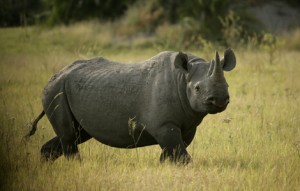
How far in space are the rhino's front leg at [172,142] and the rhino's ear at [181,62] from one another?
59cm

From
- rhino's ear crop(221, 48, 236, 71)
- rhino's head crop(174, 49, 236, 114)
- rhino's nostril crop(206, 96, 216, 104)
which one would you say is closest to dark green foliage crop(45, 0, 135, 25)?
rhino's ear crop(221, 48, 236, 71)

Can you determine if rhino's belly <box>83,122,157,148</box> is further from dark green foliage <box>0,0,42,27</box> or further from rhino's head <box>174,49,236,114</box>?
dark green foliage <box>0,0,42,27</box>

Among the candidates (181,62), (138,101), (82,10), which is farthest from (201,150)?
(82,10)

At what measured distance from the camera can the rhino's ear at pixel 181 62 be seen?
6383 mm

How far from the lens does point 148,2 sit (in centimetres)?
2178

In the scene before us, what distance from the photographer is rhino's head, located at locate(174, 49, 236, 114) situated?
607cm

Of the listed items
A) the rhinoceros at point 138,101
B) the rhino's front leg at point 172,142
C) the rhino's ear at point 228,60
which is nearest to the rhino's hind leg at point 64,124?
the rhinoceros at point 138,101

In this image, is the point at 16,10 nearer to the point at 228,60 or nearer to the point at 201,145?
the point at 201,145

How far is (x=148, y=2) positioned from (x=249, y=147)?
1477 cm

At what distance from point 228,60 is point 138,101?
1031mm

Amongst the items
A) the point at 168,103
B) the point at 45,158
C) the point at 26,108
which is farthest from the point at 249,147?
the point at 26,108

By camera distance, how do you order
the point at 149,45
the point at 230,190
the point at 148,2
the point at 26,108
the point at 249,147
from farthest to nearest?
the point at 148,2 < the point at 149,45 < the point at 26,108 < the point at 249,147 < the point at 230,190

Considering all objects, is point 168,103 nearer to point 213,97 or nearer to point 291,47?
point 213,97

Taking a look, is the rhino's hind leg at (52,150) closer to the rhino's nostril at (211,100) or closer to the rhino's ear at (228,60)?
the rhino's nostril at (211,100)
